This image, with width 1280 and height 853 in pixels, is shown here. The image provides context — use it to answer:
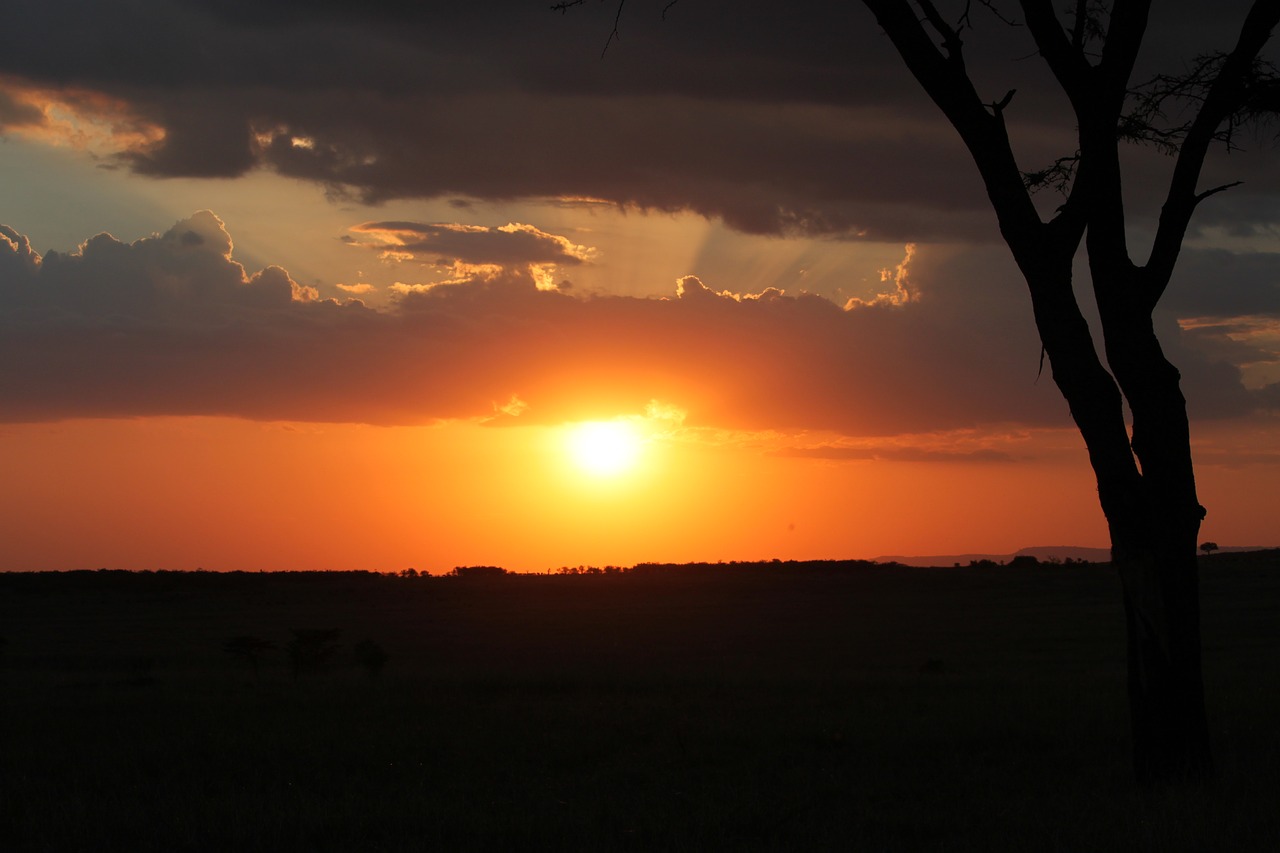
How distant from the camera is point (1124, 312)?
11.0 meters

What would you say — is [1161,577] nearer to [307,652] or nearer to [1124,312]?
[1124,312]

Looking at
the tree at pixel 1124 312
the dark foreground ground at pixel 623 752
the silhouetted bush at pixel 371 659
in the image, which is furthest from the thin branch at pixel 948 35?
the silhouetted bush at pixel 371 659

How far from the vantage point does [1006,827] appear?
28.9ft

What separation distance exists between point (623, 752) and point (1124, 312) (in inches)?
274

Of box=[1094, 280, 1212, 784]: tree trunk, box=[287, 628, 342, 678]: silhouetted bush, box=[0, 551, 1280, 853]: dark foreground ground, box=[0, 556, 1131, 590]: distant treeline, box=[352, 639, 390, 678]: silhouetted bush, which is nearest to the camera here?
box=[0, 551, 1280, 853]: dark foreground ground

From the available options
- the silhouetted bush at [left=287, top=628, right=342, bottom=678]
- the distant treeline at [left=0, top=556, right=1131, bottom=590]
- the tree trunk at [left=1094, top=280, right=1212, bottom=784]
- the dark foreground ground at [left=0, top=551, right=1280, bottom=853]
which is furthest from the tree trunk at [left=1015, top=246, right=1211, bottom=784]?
the distant treeline at [left=0, top=556, right=1131, bottom=590]

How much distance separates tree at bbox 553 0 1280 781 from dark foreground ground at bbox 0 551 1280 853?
1214 mm

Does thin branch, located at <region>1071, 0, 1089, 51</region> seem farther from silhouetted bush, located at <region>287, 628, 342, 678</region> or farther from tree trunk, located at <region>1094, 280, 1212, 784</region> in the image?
silhouetted bush, located at <region>287, 628, 342, 678</region>

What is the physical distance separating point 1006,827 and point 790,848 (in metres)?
1.75

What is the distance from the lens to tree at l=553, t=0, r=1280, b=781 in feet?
34.4

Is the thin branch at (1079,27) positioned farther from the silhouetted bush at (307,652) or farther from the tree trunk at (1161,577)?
the silhouetted bush at (307,652)

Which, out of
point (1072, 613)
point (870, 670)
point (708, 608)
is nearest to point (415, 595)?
point (708, 608)

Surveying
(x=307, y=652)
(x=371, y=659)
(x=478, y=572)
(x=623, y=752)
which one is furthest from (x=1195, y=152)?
(x=478, y=572)

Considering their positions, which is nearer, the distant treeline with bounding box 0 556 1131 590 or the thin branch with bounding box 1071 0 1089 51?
the thin branch with bounding box 1071 0 1089 51
